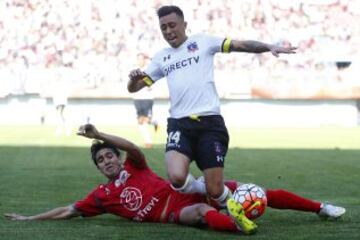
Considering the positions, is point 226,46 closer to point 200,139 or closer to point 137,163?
point 200,139

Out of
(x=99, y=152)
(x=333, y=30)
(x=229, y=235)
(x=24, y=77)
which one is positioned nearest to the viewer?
(x=229, y=235)

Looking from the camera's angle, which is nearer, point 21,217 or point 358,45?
point 21,217

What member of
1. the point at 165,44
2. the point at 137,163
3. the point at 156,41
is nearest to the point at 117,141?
the point at 137,163

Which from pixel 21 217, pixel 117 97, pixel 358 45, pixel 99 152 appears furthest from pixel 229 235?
pixel 358 45

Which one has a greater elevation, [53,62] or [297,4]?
[297,4]

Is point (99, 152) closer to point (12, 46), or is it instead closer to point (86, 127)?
point (86, 127)

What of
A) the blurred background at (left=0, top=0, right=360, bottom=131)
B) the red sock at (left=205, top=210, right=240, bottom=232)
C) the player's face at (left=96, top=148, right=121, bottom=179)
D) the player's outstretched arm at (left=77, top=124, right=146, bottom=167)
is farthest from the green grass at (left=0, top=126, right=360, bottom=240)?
the blurred background at (left=0, top=0, right=360, bottom=131)

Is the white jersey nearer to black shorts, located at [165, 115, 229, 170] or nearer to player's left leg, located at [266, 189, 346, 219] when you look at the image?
black shorts, located at [165, 115, 229, 170]

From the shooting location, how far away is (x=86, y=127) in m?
6.56

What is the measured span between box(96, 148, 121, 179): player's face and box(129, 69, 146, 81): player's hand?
834 millimetres

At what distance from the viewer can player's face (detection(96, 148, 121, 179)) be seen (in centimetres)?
694

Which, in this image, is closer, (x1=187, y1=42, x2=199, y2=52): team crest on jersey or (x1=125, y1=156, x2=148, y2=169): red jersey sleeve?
(x1=125, y1=156, x2=148, y2=169): red jersey sleeve

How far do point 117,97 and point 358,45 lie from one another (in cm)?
1067

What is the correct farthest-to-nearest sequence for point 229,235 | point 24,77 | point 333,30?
point 333,30
point 24,77
point 229,235
